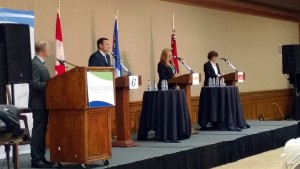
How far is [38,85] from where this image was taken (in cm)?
534

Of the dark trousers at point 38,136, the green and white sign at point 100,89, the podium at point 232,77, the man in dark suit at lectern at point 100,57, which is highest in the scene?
the man in dark suit at lectern at point 100,57

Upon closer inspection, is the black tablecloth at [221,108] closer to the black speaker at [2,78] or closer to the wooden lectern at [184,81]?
the wooden lectern at [184,81]

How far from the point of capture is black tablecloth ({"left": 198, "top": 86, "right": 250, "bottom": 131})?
8609 mm

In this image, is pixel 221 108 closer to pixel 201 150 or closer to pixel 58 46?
pixel 201 150

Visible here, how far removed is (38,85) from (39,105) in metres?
0.21

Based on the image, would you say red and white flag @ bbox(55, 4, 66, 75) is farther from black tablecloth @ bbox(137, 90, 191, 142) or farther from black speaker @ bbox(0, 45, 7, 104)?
black speaker @ bbox(0, 45, 7, 104)

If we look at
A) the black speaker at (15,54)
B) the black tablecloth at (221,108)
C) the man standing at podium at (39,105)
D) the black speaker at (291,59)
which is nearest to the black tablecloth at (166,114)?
the black tablecloth at (221,108)

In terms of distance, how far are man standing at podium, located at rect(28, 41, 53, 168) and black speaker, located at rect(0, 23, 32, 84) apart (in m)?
0.37

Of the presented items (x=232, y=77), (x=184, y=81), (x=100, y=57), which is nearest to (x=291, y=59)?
(x=232, y=77)

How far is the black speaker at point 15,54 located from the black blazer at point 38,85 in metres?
0.38

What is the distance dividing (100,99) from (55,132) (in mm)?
525

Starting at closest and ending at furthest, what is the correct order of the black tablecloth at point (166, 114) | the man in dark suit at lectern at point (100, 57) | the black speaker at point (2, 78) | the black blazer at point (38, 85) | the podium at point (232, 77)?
the black speaker at point (2, 78), the black blazer at point (38, 85), the man in dark suit at lectern at point (100, 57), the black tablecloth at point (166, 114), the podium at point (232, 77)

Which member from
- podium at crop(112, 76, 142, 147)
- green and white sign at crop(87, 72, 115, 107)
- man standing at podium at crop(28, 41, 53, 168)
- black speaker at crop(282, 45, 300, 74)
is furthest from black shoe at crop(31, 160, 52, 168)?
black speaker at crop(282, 45, 300, 74)

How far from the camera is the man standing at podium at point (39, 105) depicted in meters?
5.38
